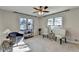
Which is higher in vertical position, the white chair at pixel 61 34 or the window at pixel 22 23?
the window at pixel 22 23

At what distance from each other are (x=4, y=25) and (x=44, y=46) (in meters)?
0.65

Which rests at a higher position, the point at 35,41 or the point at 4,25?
the point at 4,25

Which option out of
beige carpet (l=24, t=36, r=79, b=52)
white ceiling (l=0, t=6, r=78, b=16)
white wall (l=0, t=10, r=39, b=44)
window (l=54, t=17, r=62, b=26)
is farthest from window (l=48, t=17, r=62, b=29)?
white wall (l=0, t=10, r=39, b=44)

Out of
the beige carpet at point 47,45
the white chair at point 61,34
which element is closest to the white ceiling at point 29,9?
the white chair at point 61,34

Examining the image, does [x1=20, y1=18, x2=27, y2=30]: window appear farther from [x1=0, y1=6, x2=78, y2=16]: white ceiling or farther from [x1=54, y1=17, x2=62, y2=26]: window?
[x1=54, y1=17, x2=62, y2=26]: window

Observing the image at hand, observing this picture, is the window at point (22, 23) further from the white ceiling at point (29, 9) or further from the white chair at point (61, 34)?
the white chair at point (61, 34)

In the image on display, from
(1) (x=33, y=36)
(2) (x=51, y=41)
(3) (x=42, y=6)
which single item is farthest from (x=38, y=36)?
(3) (x=42, y=6)

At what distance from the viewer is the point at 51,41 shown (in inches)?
51.6

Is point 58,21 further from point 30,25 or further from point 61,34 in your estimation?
point 30,25

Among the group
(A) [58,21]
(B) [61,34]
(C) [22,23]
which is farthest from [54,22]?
(C) [22,23]

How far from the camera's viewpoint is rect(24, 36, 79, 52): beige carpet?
4.09ft

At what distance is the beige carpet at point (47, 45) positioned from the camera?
1247mm

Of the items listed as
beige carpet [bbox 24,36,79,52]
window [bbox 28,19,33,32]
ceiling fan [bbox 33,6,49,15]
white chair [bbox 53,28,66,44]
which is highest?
ceiling fan [bbox 33,6,49,15]
